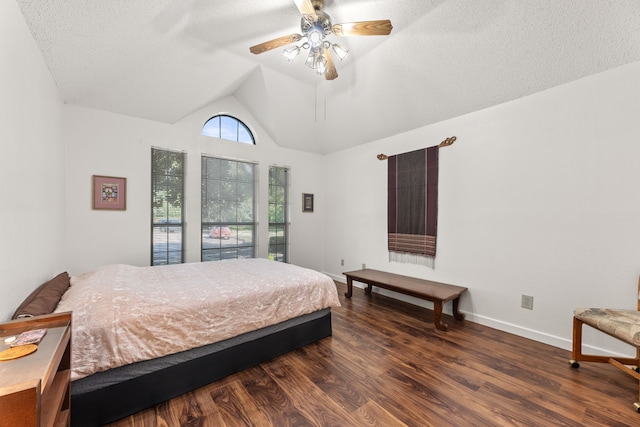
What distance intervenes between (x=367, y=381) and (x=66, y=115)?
399cm

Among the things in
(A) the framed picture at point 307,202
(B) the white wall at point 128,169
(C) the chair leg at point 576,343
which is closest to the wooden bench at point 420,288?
(C) the chair leg at point 576,343

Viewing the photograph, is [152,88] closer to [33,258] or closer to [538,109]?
[33,258]

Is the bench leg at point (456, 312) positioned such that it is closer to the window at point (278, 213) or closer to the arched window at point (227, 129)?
the window at point (278, 213)

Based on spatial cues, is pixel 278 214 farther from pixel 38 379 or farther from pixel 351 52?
pixel 38 379

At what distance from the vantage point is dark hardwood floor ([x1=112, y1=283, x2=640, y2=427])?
→ 1.60 m

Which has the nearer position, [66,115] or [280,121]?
[66,115]

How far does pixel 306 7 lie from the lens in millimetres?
1839

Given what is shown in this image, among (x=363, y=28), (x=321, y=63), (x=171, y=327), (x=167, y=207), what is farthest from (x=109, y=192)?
(x=363, y=28)

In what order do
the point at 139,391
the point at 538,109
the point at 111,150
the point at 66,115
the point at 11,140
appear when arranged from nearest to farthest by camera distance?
the point at 11,140 → the point at 139,391 → the point at 538,109 → the point at 66,115 → the point at 111,150

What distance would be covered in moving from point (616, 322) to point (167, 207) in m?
4.54

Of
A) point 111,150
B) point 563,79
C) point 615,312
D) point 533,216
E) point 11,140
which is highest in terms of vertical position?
point 563,79

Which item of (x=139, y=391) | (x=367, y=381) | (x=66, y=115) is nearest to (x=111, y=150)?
(x=66, y=115)

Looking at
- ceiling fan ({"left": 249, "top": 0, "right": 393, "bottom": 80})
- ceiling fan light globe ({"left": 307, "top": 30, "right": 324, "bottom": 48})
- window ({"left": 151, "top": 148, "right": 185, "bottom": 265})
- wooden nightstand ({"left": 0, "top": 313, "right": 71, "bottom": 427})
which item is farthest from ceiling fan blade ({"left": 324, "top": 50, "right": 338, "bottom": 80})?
wooden nightstand ({"left": 0, "top": 313, "right": 71, "bottom": 427})

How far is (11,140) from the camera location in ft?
4.92
